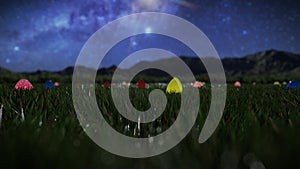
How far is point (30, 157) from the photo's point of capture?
560mm

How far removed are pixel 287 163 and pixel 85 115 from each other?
124 cm

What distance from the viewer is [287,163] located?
1.82 feet

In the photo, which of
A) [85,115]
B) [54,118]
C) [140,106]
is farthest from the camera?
[140,106]

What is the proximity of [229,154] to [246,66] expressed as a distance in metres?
31.9

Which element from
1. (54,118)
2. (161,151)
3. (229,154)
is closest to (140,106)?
(54,118)

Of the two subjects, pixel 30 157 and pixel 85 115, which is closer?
pixel 30 157

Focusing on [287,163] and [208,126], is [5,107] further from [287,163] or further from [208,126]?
[287,163]

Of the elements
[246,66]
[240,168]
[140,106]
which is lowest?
[240,168]

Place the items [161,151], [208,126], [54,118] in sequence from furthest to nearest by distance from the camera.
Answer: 1. [54,118]
2. [208,126]
3. [161,151]

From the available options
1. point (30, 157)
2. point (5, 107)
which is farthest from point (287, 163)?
point (5, 107)

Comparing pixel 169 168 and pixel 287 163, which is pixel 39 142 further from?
pixel 287 163

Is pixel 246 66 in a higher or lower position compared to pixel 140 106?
higher

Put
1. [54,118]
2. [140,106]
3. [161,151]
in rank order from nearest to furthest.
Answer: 1. [161,151]
2. [54,118]
3. [140,106]

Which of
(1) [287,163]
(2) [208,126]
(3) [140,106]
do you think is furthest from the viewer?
(3) [140,106]
